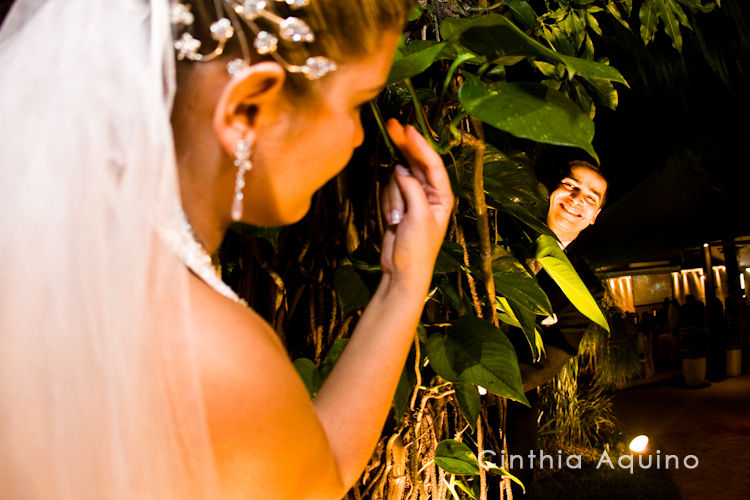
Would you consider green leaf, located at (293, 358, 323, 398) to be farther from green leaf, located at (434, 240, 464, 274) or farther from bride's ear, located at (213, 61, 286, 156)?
bride's ear, located at (213, 61, 286, 156)

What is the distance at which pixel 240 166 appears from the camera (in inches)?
19.1

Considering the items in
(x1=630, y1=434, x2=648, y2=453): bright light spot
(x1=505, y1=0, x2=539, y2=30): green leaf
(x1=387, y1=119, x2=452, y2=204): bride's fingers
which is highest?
(x1=505, y1=0, x2=539, y2=30): green leaf

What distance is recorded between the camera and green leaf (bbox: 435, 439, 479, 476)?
0.96m

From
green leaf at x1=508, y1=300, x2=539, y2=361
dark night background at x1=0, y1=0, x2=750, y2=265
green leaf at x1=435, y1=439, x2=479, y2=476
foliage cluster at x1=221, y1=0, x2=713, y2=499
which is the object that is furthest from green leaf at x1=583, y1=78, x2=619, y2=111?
dark night background at x1=0, y1=0, x2=750, y2=265

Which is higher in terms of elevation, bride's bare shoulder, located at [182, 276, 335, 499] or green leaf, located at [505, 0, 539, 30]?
green leaf, located at [505, 0, 539, 30]

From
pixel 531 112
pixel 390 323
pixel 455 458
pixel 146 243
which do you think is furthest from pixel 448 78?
pixel 455 458

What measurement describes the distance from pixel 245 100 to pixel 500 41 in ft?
0.96

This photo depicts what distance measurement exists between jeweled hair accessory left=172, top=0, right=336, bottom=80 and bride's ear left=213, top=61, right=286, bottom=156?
11 millimetres

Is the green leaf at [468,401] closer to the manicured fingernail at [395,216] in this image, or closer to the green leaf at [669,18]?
the manicured fingernail at [395,216]

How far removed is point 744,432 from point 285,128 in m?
4.86

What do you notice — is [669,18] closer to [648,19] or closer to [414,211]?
[648,19]

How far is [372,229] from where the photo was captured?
1013 millimetres

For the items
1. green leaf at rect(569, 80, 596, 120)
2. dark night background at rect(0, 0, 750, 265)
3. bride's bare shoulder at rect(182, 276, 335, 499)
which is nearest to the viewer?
bride's bare shoulder at rect(182, 276, 335, 499)

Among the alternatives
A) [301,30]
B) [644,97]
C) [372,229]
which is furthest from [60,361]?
[644,97]
